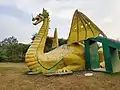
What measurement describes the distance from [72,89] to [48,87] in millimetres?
807

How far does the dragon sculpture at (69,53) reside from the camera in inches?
397

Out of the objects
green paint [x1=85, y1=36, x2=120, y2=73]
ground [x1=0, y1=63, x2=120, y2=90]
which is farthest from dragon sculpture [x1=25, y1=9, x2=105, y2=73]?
ground [x1=0, y1=63, x2=120, y2=90]

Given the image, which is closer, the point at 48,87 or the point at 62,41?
the point at 48,87

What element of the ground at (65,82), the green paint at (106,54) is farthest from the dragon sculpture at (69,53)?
the ground at (65,82)

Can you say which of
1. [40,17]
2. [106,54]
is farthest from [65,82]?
[40,17]

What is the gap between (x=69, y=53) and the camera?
10.2 meters

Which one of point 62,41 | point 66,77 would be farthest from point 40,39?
point 62,41

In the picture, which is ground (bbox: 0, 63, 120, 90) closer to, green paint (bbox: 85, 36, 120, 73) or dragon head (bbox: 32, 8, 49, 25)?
green paint (bbox: 85, 36, 120, 73)

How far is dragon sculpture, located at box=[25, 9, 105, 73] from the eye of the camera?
1009 centimetres

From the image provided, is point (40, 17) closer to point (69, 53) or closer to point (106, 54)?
point (69, 53)

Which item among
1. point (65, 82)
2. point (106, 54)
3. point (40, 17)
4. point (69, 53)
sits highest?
point (40, 17)

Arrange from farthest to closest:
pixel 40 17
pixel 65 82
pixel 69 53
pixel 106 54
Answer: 1. pixel 40 17
2. pixel 69 53
3. pixel 106 54
4. pixel 65 82

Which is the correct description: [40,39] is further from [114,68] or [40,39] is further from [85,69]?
[114,68]

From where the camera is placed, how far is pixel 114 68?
9.23 meters
